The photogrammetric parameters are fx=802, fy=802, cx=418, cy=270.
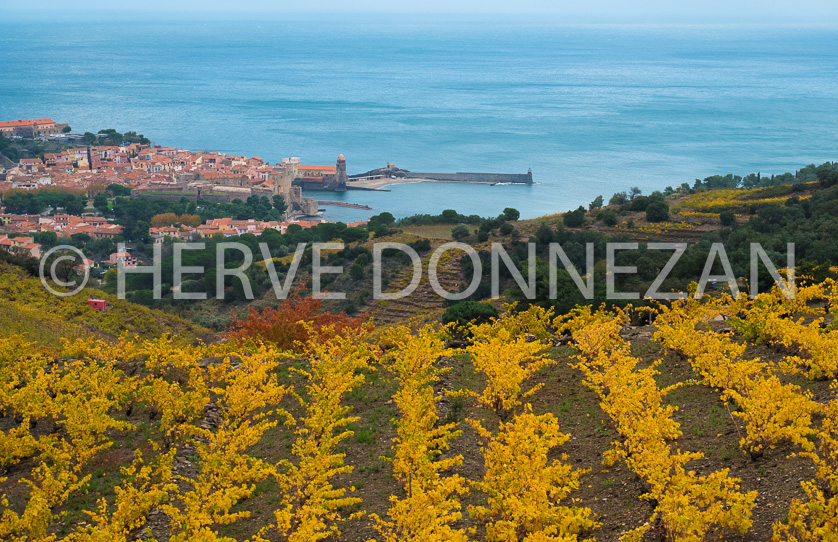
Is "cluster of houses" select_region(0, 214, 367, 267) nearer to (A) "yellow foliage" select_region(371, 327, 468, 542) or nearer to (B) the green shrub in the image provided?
(B) the green shrub

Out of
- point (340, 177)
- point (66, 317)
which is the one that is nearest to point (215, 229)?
point (340, 177)

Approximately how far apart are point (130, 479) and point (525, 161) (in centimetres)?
6821

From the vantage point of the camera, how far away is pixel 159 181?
61969mm

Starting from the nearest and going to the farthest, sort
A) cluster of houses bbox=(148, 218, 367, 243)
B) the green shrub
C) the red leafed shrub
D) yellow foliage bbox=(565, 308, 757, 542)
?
1. yellow foliage bbox=(565, 308, 757, 542)
2. the red leafed shrub
3. the green shrub
4. cluster of houses bbox=(148, 218, 367, 243)

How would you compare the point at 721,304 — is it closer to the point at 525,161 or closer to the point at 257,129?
the point at 525,161

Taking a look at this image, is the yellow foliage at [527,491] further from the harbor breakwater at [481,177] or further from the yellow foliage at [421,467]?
the harbor breakwater at [481,177]

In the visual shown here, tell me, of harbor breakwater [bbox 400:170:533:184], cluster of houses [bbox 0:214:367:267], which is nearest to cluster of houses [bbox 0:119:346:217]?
harbor breakwater [bbox 400:170:533:184]

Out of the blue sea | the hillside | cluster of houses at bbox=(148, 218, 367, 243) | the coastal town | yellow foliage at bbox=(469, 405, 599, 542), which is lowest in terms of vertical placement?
yellow foliage at bbox=(469, 405, 599, 542)

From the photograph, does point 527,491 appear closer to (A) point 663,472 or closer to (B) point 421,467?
(B) point 421,467

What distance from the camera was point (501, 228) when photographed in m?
27.6

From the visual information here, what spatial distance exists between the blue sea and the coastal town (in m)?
4.21

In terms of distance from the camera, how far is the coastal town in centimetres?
4578

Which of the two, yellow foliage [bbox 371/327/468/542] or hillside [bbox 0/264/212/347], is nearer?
yellow foliage [bbox 371/327/468/542]

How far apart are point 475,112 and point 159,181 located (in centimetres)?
5009
